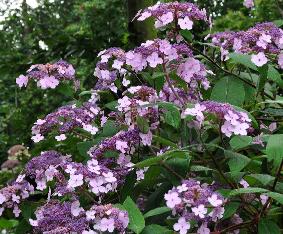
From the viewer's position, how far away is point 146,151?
1.85m

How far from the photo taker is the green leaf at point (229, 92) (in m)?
1.64

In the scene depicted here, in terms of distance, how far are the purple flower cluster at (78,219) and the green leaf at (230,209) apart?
0.24 meters

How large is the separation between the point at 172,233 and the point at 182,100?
0.48m

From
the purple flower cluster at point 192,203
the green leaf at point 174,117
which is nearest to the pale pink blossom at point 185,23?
the green leaf at point 174,117

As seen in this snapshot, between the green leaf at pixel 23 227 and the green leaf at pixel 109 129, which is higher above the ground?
the green leaf at pixel 109 129

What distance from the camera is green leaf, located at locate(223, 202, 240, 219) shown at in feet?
Answer: 4.39

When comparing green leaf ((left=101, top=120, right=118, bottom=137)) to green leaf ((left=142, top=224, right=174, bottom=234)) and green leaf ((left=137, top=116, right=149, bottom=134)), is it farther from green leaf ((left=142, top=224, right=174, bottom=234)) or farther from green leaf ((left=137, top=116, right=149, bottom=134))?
green leaf ((left=142, top=224, right=174, bottom=234))

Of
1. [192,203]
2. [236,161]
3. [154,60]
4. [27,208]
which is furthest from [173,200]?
[27,208]

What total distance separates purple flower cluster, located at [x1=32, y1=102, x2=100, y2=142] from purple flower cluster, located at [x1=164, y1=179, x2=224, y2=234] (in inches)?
19.7

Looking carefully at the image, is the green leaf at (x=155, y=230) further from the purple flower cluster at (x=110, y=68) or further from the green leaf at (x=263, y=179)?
the purple flower cluster at (x=110, y=68)

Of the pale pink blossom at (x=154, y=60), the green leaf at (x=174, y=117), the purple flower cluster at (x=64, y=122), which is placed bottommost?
the purple flower cluster at (x=64, y=122)

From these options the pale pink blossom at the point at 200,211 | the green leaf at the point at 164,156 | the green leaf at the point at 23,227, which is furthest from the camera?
the green leaf at the point at 23,227

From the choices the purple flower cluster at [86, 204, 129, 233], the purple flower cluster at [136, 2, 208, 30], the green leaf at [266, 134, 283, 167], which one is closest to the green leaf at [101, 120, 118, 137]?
the purple flower cluster at [136, 2, 208, 30]

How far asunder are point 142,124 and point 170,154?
6.6 inches
